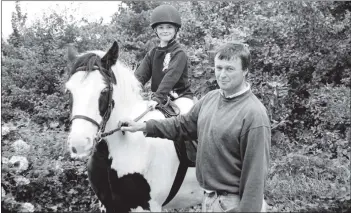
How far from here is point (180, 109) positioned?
12.4ft

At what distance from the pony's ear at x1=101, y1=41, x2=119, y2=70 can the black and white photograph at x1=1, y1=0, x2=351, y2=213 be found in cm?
2

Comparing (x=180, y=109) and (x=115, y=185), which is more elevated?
(x=180, y=109)

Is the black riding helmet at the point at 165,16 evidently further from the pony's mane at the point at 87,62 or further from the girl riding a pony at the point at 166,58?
the pony's mane at the point at 87,62

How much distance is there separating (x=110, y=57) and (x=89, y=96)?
47 centimetres

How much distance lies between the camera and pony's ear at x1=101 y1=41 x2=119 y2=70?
302 centimetres

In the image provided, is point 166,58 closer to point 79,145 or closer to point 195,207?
point 79,145

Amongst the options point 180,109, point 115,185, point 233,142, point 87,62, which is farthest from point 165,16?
point 233,142

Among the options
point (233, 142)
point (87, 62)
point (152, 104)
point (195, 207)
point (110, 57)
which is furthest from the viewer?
point (195, 207)

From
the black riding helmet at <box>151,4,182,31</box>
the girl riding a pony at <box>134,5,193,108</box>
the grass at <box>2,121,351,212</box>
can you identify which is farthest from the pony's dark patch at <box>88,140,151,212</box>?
the grass at <box>2,121,351,212</box>

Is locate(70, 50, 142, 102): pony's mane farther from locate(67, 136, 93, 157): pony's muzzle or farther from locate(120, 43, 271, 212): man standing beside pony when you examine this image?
locate(120, 43, 271, 212): man standing beside pony

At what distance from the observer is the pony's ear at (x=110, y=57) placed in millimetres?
3018

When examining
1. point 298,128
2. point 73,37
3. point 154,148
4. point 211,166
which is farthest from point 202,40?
point 211,166

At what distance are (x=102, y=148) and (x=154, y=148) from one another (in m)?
0.43

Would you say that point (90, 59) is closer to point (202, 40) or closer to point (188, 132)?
point (188, 132)
